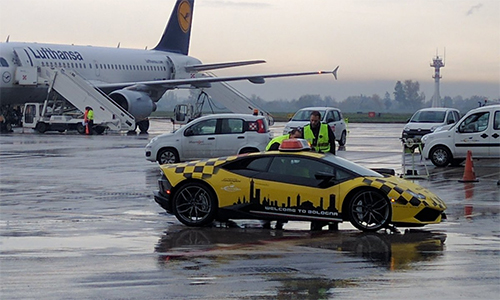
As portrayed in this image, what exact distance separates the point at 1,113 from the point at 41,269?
128 ft

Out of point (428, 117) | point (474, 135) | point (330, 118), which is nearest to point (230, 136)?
point (474, 135)

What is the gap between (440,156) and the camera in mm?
25172

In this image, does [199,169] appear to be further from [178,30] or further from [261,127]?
[178,30]

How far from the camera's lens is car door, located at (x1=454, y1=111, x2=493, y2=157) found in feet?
80.6

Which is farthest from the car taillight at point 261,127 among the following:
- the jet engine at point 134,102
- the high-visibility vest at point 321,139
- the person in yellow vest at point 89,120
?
the jet engine at point 134,102

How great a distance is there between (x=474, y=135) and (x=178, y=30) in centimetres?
3729

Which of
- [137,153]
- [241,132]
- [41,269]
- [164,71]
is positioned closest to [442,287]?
[41,269]

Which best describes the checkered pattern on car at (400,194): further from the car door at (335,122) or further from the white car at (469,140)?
the car door at (335,122)

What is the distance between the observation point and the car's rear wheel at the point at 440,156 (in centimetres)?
2506

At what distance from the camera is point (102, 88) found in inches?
1938

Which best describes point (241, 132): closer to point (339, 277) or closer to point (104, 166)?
point (104, 166)

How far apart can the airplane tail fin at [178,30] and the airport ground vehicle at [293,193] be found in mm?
46084

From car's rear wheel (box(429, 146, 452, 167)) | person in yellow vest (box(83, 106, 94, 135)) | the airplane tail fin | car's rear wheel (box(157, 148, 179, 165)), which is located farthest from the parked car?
the airplane tail fin

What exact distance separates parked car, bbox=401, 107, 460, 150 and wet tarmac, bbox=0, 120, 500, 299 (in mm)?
15912
